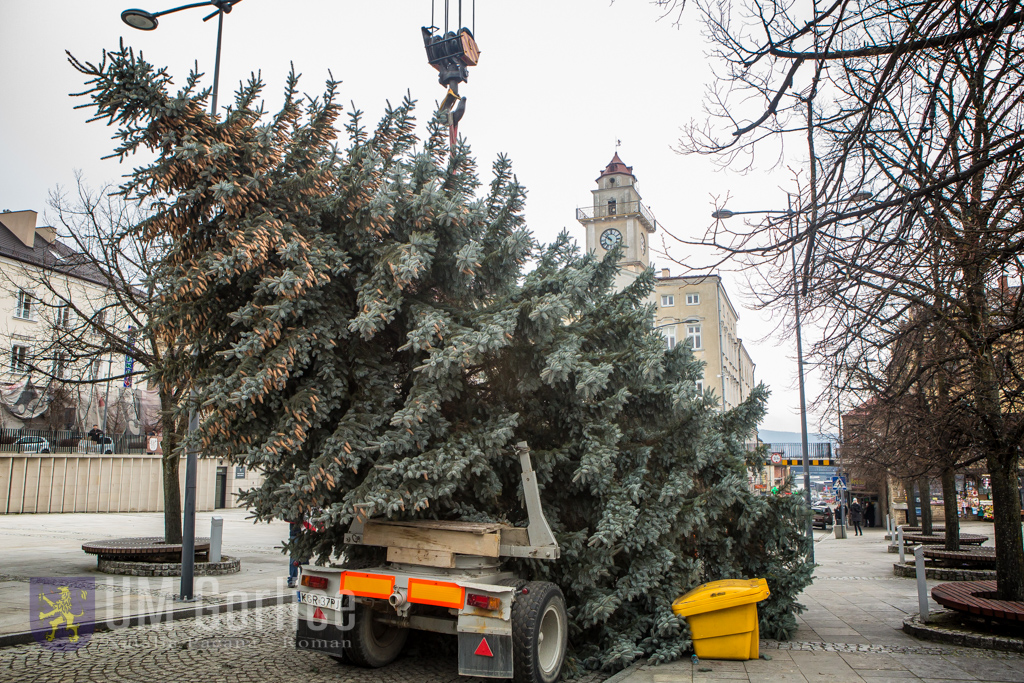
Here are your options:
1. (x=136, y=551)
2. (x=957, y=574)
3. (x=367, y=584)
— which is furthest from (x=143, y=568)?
(x=957, y=574)

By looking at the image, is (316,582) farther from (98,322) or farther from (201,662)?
(98,322)

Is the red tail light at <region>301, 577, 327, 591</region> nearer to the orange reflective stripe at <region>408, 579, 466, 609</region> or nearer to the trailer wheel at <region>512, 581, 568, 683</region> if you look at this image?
the orange reflective stripe at <region>408, 579, 466, 609</region>

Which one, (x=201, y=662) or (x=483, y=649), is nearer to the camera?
(x=483, y=649)

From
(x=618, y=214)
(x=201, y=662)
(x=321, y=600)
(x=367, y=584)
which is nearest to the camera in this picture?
(x=367, y=584)

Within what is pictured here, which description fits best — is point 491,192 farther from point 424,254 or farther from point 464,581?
point 464,581

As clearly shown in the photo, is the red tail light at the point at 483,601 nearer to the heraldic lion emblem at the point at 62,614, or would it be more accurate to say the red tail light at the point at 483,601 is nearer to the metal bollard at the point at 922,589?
the heraldic lion emblem at the point at 62,614

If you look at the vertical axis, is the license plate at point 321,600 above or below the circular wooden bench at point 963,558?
above

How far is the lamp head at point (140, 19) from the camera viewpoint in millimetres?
10148

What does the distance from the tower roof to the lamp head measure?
50512 millimetres

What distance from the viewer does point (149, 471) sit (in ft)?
102

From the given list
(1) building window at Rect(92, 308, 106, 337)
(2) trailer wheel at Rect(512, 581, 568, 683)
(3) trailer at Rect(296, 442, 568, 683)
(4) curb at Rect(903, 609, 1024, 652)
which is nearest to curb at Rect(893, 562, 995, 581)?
(4) curb at Rect(903, 609, 1024, 652)

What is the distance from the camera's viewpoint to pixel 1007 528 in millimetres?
9391

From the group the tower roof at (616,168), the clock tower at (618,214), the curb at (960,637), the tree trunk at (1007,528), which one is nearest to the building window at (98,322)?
the curb at (960,637)

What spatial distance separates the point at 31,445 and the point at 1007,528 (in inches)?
1251
